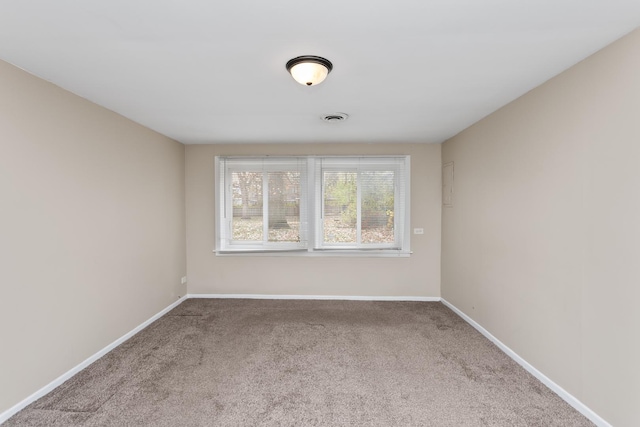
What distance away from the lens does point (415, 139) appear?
407 centimetres

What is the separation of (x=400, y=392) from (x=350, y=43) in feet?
8.17

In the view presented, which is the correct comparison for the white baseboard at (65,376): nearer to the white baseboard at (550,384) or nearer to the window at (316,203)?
the window at (316,203)

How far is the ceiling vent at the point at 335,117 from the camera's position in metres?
3.01

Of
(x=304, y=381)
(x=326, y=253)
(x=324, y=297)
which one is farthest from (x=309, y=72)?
(x=324, y=297)

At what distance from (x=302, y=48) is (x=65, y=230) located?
2389mm

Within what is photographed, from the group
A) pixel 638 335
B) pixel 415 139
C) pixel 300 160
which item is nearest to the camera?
pixel 638 335

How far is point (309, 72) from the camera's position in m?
1.87

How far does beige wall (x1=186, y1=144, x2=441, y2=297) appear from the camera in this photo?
4328 millimetres

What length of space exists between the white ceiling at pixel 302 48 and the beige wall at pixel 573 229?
0.28 m

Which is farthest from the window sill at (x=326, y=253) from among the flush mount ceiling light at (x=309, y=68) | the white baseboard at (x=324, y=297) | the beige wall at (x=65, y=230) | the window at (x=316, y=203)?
the flush mount ceiling light at (x=309, y=68)

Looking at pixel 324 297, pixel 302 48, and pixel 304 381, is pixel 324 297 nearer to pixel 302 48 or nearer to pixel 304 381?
pixel 304 381

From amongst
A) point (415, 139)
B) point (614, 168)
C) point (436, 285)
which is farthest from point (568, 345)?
point (415, 139)

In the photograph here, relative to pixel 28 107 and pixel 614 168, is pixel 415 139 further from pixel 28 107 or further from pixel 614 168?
pixel 28 107

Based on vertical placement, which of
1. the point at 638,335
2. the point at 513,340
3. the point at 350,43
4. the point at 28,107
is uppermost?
the point at 350,43
